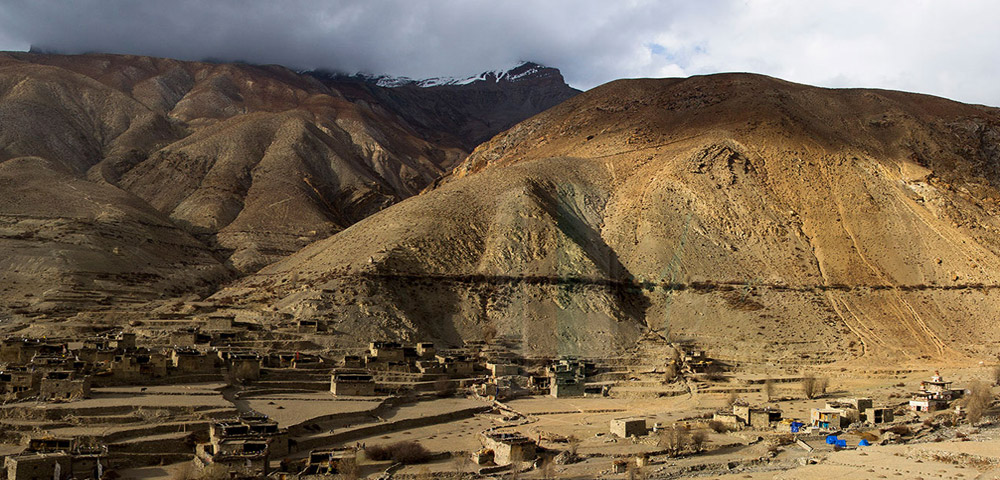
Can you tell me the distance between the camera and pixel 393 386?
43.9m

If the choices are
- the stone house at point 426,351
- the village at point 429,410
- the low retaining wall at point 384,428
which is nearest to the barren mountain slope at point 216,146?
→ the stone house at point 426,351

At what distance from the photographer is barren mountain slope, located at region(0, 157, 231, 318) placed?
60.7m

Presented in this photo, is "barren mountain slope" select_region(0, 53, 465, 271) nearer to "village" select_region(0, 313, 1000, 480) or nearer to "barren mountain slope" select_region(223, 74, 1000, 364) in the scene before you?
"barren mountain slope" select_region(223, 74, 1000, 364)

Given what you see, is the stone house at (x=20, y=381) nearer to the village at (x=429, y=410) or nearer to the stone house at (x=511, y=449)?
the village at (x=429, y=410)

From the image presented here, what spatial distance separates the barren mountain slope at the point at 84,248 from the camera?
2391 inches

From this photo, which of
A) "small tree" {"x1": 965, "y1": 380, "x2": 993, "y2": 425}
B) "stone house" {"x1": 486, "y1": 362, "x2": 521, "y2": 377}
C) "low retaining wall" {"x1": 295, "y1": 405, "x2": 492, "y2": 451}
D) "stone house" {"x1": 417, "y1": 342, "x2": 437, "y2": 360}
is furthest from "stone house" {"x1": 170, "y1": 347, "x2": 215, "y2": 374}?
"small tree" {"x1": 965, "y1": 380, "x2": 993, "y2": 425}

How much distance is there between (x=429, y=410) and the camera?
1587 inches

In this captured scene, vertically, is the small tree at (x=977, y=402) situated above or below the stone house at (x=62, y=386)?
below

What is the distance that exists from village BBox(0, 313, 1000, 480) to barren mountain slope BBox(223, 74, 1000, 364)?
3.88m

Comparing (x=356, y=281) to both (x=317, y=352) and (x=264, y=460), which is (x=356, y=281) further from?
(x=264, y=460)

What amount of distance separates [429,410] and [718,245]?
32.5 meters

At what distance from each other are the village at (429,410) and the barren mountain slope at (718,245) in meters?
3.88

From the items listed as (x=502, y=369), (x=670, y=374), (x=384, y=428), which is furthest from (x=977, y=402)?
(x=384, y=428)

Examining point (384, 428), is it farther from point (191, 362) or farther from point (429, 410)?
point (191, 362)
